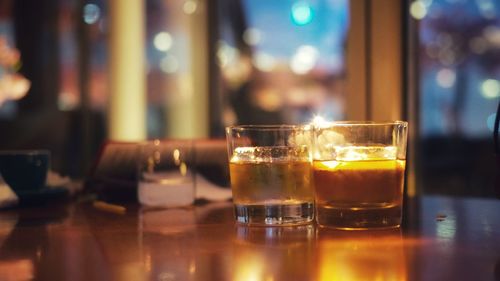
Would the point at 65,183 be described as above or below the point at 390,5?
below

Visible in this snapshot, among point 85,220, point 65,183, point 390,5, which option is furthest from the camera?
point 390,5

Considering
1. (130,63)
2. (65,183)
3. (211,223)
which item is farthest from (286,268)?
(130,63)

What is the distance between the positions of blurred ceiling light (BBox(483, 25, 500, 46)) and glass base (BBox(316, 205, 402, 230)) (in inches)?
91.8

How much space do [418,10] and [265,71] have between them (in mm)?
1772

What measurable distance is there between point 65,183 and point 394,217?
80 centimetres

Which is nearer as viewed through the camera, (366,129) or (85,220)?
(366,129)

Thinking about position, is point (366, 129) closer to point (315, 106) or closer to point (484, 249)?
point (484, 249)

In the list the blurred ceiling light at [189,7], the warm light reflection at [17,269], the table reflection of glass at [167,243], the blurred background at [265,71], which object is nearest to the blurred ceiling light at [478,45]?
the blurred background at [265,71]

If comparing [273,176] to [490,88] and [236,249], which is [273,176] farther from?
[490,88]

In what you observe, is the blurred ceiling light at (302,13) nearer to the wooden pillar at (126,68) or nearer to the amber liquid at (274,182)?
the wooden pillar at (126,68)

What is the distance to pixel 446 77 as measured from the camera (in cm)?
301

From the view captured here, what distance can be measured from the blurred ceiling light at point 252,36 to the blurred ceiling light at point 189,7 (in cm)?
36

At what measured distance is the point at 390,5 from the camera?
2.12 metres

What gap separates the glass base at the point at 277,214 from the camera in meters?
0.82
